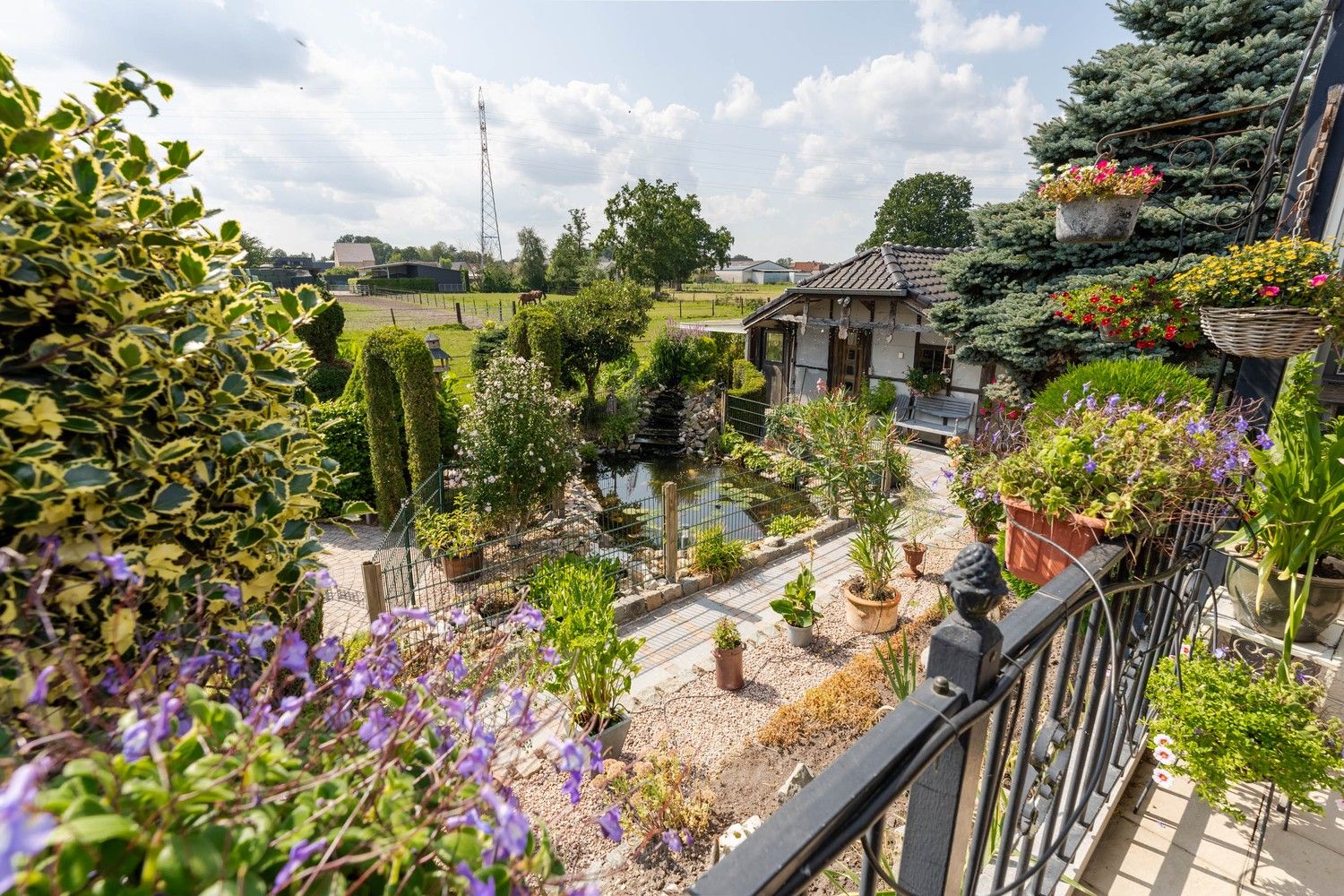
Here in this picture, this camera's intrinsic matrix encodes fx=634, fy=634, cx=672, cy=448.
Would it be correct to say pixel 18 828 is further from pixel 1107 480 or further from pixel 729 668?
pixel 729 668

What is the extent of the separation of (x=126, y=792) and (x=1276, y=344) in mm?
3671

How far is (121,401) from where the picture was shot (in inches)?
43.0

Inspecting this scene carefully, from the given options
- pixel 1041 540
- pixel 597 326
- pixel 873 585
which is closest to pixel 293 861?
pixel 1041 540

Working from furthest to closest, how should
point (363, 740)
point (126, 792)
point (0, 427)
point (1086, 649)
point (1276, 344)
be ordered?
point (1276, 344), point (1086, 649), point (0, 427), point (363, 740), point (126, 792)

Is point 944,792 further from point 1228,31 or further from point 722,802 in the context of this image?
point 1228,31

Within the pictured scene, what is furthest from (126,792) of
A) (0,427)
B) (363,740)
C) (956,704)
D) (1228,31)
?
(1228,31)

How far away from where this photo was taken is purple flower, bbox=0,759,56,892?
0.33 meters

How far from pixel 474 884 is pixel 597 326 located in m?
15.6

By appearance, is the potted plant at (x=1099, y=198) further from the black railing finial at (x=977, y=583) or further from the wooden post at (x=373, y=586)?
the wooden post at (x=373, y=586)

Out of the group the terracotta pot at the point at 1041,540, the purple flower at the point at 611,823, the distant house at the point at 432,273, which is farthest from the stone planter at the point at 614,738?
the distant house at the point at 432,273

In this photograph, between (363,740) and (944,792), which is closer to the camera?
(363,740)

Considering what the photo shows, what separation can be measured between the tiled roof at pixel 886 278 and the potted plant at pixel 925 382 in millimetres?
1472

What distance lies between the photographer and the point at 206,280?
1.28 meters

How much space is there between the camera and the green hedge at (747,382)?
1491cm
